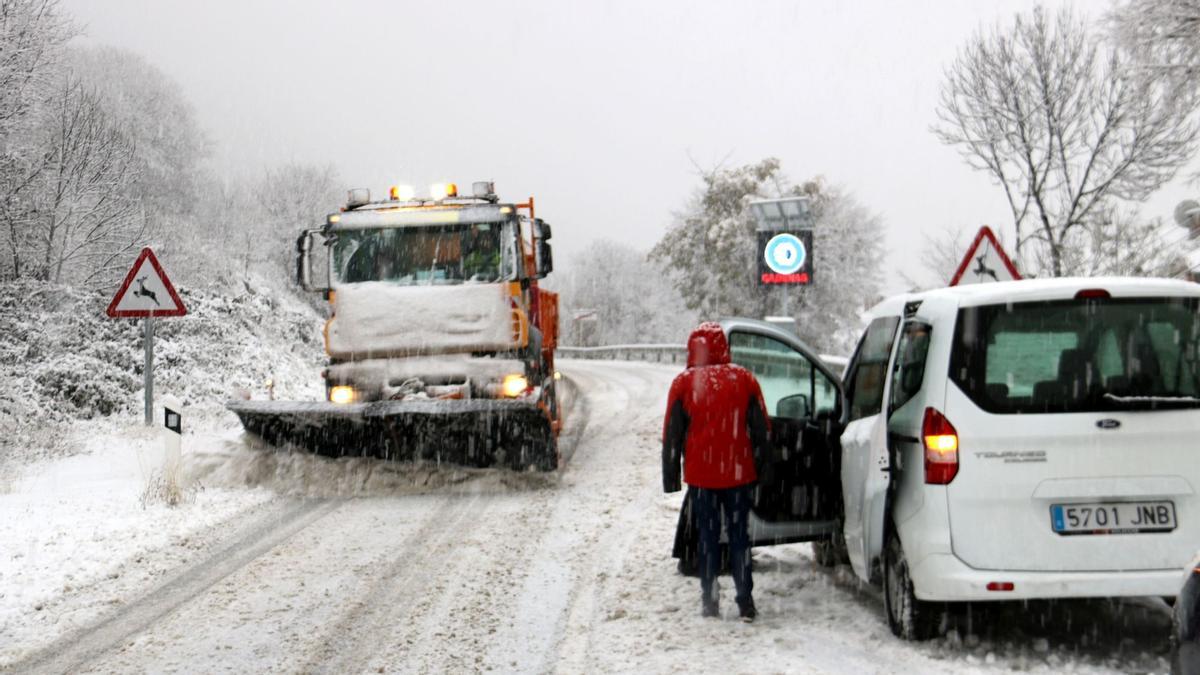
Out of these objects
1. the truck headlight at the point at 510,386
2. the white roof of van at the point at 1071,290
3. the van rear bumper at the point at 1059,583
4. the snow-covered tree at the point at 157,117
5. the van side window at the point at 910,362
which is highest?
the snow-covered tree at the point at 157,117

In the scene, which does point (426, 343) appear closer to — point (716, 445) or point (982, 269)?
point (716, 445)

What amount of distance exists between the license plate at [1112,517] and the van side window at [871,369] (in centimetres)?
109

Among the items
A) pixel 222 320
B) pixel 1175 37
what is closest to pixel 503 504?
pixel 222 320

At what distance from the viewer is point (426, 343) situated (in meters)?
10.3

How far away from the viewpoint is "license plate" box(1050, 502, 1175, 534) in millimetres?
4457

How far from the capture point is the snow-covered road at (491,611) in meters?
4.90

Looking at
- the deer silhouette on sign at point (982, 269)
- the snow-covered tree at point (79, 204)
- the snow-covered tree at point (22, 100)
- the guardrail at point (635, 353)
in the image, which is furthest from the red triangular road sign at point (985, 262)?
the guardrail at point (635, 353)

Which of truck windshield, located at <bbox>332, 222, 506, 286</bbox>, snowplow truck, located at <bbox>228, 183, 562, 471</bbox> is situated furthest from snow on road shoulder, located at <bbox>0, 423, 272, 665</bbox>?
truck windshield, located at <bbox>332, 222, 506, 286</bbox>

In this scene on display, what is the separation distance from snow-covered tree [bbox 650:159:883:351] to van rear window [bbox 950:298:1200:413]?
43.8m

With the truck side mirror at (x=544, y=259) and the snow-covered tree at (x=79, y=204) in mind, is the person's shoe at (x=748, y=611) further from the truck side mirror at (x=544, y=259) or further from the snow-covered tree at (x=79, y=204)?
the snow-covered tree at (x=79, y=204)

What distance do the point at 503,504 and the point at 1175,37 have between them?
14493mm

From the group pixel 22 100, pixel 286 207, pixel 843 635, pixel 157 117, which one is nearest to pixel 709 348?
pixel 843 635

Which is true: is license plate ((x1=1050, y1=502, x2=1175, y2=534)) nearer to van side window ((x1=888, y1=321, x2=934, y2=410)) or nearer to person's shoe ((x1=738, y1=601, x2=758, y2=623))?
van side window ((x1=888, y1=321, x2=934, y2=410))

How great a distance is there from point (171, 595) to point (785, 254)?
11494 mm
